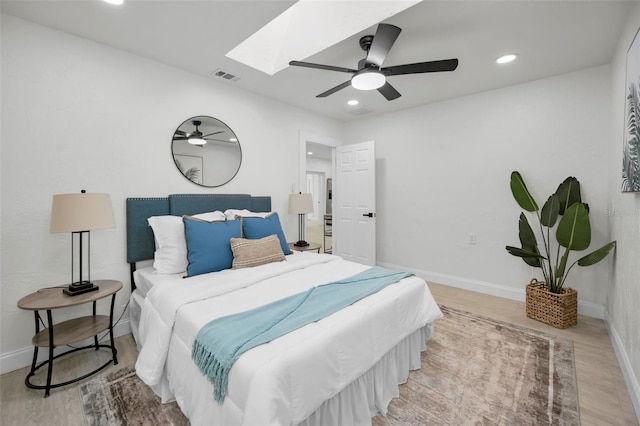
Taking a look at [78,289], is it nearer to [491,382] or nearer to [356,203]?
[491,382]

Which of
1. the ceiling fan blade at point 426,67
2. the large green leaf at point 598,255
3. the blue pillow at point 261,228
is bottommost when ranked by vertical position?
the large green leaf at point 598,255

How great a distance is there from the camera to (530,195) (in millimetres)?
3219

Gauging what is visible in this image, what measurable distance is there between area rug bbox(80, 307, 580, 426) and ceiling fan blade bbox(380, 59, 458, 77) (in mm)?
2359

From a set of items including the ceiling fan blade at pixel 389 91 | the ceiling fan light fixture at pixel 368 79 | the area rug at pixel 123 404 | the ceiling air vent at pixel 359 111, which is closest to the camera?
the area rug at pixel 123 404

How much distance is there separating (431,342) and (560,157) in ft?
8.62

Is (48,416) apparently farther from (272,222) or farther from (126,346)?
(272,222)

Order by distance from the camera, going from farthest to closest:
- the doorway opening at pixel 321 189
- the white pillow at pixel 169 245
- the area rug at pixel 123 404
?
the doorway opening at pixel 321 189, the white pillow at pixel 169 245, the area rug at pixel 123 404

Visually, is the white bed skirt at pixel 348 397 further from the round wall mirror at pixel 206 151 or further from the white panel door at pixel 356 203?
the white panel door at pixel 356 203

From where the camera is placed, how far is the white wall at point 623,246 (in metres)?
1.83

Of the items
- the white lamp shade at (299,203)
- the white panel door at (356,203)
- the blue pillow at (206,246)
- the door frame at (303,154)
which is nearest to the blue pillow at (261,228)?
the blue pillow at (206,246)

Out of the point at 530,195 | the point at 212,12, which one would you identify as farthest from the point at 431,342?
the point at 212,12

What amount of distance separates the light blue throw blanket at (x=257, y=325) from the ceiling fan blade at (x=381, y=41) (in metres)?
1.80

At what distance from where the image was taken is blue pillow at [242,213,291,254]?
2.75m

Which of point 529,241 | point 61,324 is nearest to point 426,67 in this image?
point 529,241
